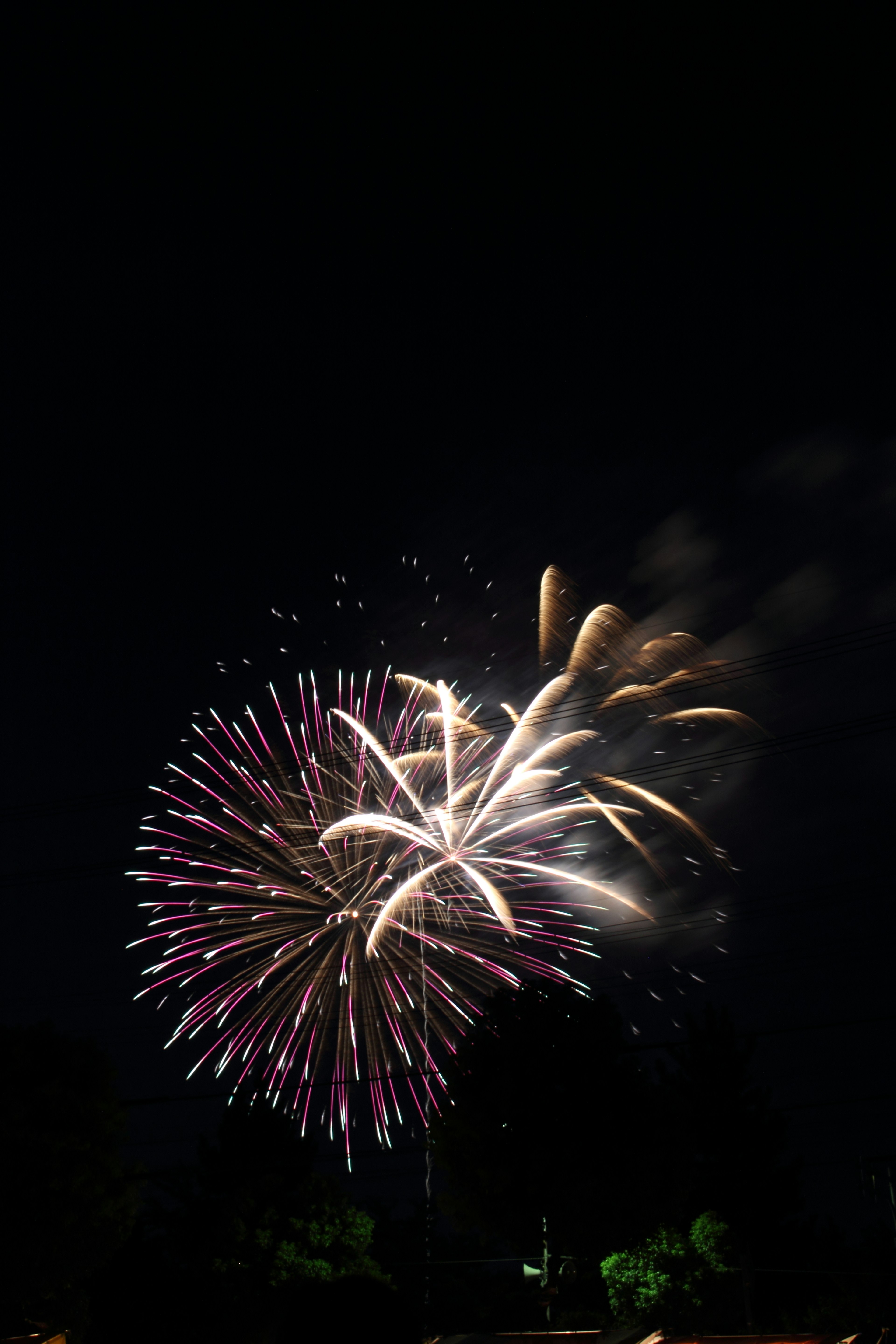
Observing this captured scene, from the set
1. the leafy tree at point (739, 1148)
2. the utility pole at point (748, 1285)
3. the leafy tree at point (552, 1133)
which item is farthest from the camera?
the leafy tree at point (739, 1148)

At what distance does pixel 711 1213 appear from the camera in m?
30.3

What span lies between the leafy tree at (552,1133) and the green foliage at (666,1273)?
6.20m

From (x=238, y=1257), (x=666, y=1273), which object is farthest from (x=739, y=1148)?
(x=238, y=1257)

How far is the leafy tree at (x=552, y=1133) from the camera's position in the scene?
2258 cm

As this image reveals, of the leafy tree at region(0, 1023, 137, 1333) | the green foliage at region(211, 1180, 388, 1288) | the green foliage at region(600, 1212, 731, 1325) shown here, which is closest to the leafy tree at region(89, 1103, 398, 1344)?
the green foliage at region(211, 1180, 388, 1288)

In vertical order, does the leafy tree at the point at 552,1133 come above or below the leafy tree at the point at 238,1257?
above

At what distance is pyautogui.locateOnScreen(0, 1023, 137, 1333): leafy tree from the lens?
2325 cm

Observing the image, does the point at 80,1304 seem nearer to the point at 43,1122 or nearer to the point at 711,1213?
the point at 43,1122

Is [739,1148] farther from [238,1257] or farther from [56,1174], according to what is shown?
[56,1174]

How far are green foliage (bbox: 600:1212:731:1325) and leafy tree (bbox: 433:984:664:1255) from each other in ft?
20.4

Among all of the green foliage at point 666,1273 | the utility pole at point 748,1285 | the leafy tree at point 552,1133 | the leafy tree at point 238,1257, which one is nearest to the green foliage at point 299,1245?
the leafy tree at point 238,1257

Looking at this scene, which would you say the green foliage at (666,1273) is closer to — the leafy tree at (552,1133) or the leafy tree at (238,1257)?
the leafy tree at (552,1133)

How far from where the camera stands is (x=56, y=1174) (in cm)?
2359

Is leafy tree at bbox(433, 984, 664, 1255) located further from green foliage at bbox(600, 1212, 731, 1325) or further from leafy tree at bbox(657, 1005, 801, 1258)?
leafy tree at bbox(657, 1005, 801, 1258)
